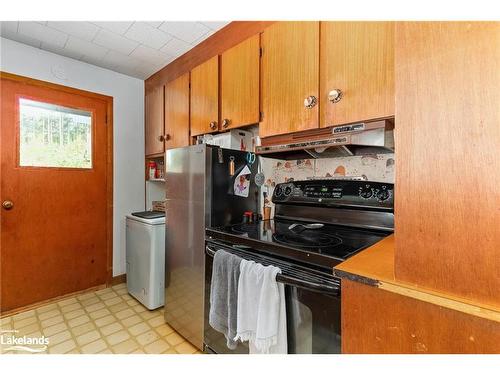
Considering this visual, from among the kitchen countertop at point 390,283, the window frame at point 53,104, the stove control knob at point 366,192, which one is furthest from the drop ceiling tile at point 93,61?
the kitchen countertop at point 390,283

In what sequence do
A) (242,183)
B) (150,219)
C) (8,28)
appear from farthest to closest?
(150,219) < (8,28) < (242,183)

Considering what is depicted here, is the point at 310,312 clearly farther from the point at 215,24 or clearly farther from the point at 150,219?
the point at 215,24

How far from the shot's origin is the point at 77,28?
1.84 metres

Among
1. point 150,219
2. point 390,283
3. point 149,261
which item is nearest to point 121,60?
point 150,219

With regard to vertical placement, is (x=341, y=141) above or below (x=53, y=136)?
below

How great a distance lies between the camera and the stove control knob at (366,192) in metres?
1.35

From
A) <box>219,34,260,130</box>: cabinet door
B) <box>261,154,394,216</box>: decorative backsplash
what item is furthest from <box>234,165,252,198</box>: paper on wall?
<box>219,34,260,130</box>: cabinet door

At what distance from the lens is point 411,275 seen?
0.58 metres

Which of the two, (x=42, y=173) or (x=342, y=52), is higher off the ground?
(x=342, y=52)

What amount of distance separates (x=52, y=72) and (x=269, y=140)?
6.95 feet

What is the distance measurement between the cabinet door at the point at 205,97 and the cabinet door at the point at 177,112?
0.36 feet

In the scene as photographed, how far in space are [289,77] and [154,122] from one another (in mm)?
1696
